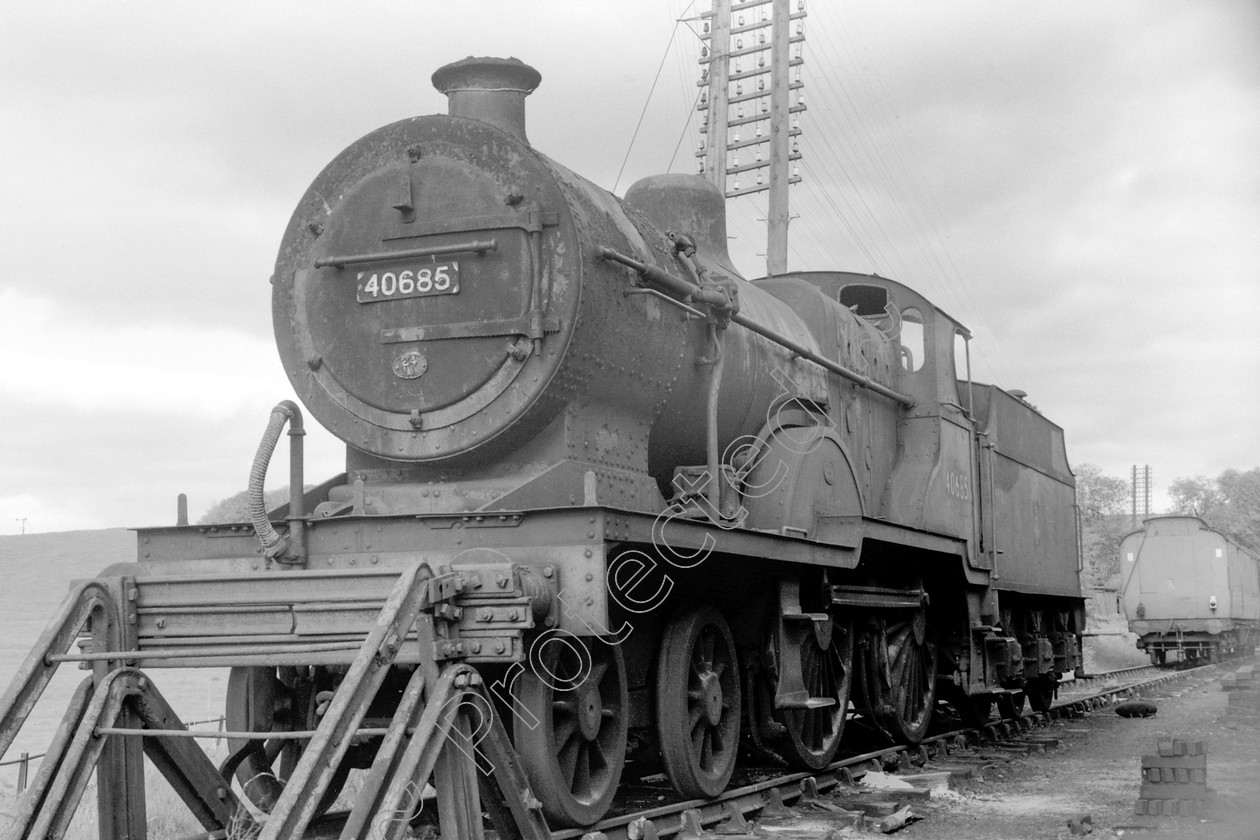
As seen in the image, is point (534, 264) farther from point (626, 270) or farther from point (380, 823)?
point (380, 823)

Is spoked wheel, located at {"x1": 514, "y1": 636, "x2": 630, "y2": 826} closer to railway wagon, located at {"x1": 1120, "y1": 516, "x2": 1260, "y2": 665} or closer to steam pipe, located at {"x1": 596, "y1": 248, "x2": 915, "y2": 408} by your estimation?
steam pipe, located at {"x1": 596, "y1": 248, "x2": 915, "y2": 408}

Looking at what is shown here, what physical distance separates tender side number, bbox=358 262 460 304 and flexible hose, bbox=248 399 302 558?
2.32ft

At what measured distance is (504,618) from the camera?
198 inches

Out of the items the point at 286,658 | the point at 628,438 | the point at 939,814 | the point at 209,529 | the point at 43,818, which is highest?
the point at 628,438

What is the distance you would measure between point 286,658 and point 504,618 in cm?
82

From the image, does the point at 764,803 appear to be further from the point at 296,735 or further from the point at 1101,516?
the point at 1101,516

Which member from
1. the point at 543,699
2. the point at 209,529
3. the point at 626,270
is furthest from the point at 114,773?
the point at 626,270

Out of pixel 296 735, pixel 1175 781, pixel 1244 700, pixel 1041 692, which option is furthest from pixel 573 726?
pixel 1244 700

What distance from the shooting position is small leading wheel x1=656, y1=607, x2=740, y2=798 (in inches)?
253

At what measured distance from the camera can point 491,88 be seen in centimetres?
648

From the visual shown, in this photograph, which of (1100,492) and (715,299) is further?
(1100,492)

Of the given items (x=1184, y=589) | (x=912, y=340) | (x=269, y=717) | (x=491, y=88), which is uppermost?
(x=491, y=88)

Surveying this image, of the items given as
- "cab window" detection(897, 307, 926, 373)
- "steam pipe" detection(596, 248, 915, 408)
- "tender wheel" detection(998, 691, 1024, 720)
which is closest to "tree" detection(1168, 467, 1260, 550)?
"tender wheel" detection(998, 691, 1024, 720)

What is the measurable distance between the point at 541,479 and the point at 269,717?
1.66 meters
